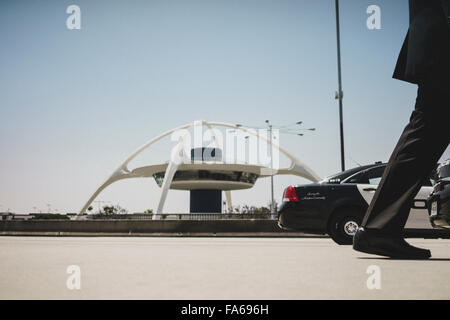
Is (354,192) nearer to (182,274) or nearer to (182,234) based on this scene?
(182,274)

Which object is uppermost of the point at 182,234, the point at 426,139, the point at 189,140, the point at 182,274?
the point at 189,140

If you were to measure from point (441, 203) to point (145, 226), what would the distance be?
15.0 metres

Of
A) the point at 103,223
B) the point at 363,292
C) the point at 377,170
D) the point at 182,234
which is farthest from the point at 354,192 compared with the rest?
the point at 103,223

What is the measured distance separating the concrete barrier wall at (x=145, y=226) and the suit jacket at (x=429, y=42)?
499 inches

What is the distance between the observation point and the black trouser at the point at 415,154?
430cm

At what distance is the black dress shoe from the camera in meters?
4.48

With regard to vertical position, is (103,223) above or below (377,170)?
below

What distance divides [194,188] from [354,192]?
64658mm

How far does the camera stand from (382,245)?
14.7 feet

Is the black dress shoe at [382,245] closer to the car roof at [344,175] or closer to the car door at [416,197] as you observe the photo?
the car door at [416,197]

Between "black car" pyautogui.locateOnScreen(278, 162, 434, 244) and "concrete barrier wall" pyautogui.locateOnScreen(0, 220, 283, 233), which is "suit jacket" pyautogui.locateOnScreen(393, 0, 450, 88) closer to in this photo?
"black car" pyautogui.locateOnScreen(278, 162, 434, 244)

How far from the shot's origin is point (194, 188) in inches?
2867

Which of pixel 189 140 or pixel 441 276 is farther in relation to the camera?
pixel 189 140
